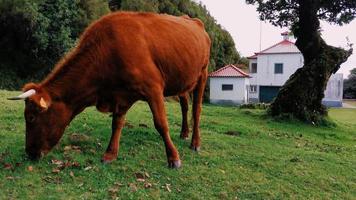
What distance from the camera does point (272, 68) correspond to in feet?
154

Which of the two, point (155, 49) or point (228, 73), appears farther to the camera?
point (228, 73)

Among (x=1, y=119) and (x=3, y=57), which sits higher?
(x=3, y=57)

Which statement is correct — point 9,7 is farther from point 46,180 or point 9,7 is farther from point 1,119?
point 46,180

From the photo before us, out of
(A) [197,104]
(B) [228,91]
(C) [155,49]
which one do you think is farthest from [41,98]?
(B) [228,91]

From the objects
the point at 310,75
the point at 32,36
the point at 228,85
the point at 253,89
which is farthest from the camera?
the point at 253,89

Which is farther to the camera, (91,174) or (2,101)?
(2,101)

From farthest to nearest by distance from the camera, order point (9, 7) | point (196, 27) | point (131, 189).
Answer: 1. point (9, 7)
2. point (196, 27)
3. point (131, 189)

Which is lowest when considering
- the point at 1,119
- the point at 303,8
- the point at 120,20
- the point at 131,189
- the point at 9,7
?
the point at 131,189

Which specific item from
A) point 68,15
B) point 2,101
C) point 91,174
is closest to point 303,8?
point 2,101

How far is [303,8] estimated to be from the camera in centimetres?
1537

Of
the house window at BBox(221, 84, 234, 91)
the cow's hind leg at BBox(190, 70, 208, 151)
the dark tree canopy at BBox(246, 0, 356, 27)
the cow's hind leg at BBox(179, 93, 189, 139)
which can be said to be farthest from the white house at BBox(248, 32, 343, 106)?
the cow's hind leg at BBox(190, 70, 208, 151)

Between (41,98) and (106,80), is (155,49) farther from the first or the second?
(41,98)

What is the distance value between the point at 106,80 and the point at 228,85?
38688 mm

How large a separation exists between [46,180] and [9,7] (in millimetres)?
23079
